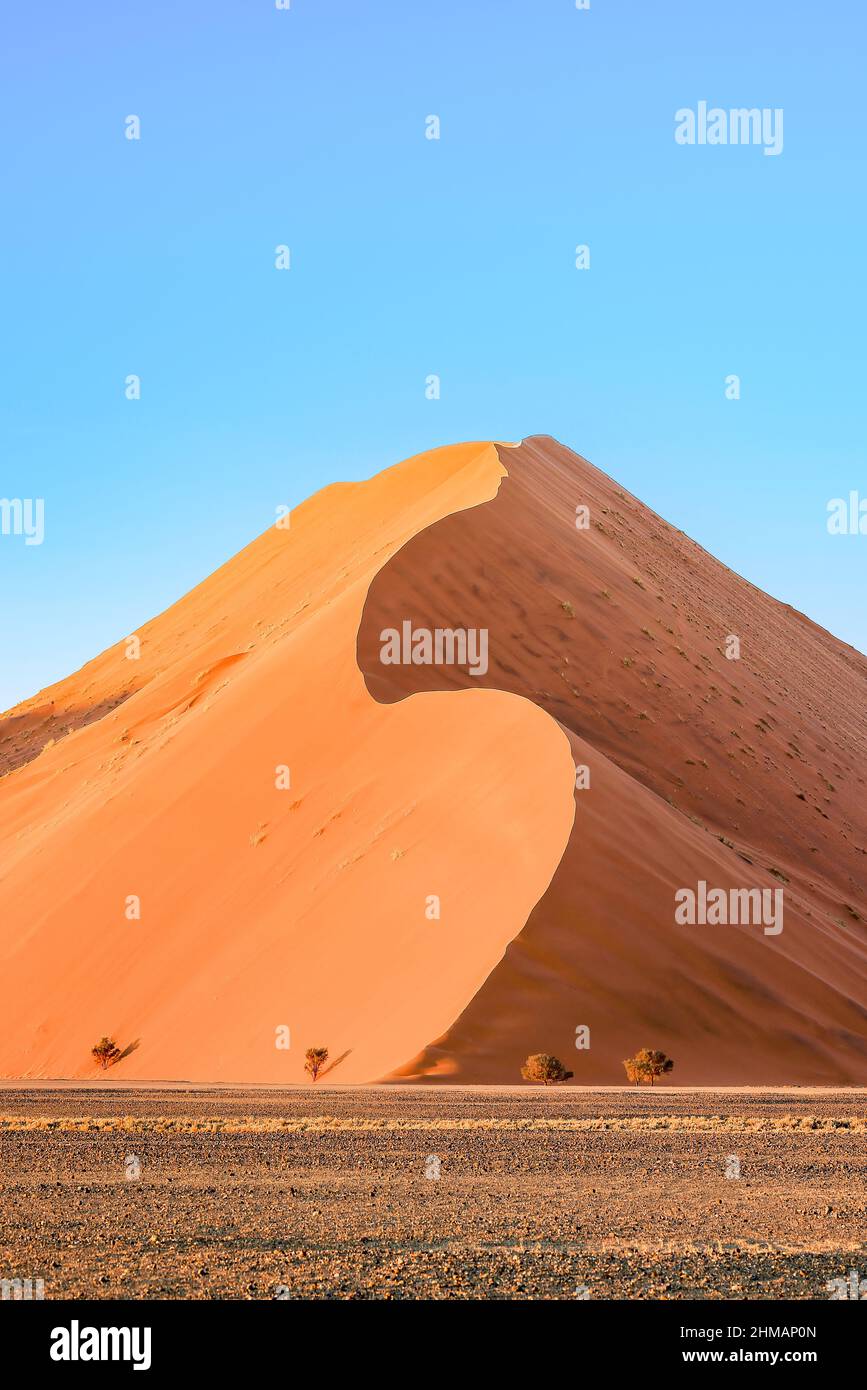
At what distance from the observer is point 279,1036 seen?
97.6 ft

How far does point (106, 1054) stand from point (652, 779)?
54.7ft

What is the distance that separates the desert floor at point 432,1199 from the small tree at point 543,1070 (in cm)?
336

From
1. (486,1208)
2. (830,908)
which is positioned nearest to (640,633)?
(830,908)

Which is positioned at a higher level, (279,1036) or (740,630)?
(740,630)

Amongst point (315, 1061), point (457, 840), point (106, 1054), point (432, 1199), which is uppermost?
point (457, 840)

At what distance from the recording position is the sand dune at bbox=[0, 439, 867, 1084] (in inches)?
1131

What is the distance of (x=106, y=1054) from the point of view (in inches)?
1281

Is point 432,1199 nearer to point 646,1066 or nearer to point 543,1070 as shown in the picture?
point 543,1070

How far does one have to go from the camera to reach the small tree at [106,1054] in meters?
32.4

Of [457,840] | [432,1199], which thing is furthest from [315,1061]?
[432,1199]

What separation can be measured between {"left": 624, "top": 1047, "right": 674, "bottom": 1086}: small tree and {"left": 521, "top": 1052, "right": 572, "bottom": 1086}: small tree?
1.24m
